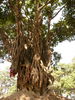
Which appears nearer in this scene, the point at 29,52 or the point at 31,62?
the point at 31,62

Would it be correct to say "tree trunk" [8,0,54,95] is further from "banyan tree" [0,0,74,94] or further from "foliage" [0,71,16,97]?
"foliage" [0,71,16,97]

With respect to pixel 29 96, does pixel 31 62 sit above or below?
above

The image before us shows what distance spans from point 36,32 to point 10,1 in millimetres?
1403

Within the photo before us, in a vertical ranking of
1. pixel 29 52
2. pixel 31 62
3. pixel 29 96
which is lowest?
pixel 29 96

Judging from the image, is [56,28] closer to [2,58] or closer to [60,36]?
[60,36]

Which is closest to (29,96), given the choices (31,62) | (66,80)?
(31,62)

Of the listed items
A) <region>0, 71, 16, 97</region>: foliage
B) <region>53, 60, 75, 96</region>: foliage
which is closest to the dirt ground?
<region>53, 60, 75, 96</region>: foliage

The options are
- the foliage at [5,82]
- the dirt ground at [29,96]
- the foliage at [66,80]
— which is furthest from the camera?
the foliage at [5,82]

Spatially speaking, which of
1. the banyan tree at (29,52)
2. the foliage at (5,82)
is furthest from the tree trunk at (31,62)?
the foliage at (5,82)

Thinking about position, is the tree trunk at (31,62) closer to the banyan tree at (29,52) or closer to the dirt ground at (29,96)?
the banyan tree at (29,52)

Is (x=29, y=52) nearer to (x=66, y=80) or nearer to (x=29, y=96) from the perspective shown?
(x=29, y=96)

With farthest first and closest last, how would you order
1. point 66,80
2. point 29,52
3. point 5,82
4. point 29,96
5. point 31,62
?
point 5,82 → point 66,80 → point 29,52 → point 31,62 → point 29,96

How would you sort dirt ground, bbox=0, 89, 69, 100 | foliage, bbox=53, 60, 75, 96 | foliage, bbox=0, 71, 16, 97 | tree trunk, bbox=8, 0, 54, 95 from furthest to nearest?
foliage, bbox=0, 71, 16, 97 → foliage, bbox=53, 60, 75, 96 → tree trunk, bbox=8, 0, 54, 95 → dirt ground, bbox=0, 89, 69, 100

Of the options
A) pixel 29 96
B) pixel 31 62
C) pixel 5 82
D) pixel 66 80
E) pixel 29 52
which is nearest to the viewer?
pixel 29 96
